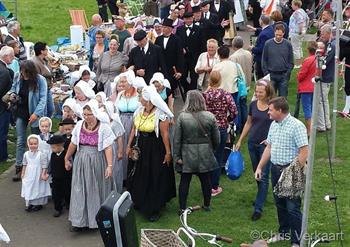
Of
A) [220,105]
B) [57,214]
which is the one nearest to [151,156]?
[220,105]

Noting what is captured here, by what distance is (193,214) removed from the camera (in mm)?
8578

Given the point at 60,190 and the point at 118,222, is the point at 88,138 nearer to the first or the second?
the point at 60,190

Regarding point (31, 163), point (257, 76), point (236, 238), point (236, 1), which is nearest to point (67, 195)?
point (31, 163)

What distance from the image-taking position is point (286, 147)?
7.01 meters

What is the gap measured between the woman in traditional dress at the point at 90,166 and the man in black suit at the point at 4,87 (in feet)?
7.13

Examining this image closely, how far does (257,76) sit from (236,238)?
21.6 ft

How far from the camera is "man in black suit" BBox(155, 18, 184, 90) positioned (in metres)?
12.0

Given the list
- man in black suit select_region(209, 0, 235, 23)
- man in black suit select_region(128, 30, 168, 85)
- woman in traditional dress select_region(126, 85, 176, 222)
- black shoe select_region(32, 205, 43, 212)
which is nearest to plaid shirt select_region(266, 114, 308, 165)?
woman in traditional dress select_region(126, 85, 176, 222)

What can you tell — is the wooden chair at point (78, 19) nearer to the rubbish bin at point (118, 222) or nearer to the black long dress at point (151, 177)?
the black long dress at point (151, 177)

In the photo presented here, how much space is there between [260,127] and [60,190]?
109 inches

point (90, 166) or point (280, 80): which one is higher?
point (280, 80)

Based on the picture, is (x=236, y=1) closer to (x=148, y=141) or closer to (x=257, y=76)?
(x=257, y=76)

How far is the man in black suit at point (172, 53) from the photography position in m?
12.0

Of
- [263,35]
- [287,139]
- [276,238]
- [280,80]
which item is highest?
[263,35]
